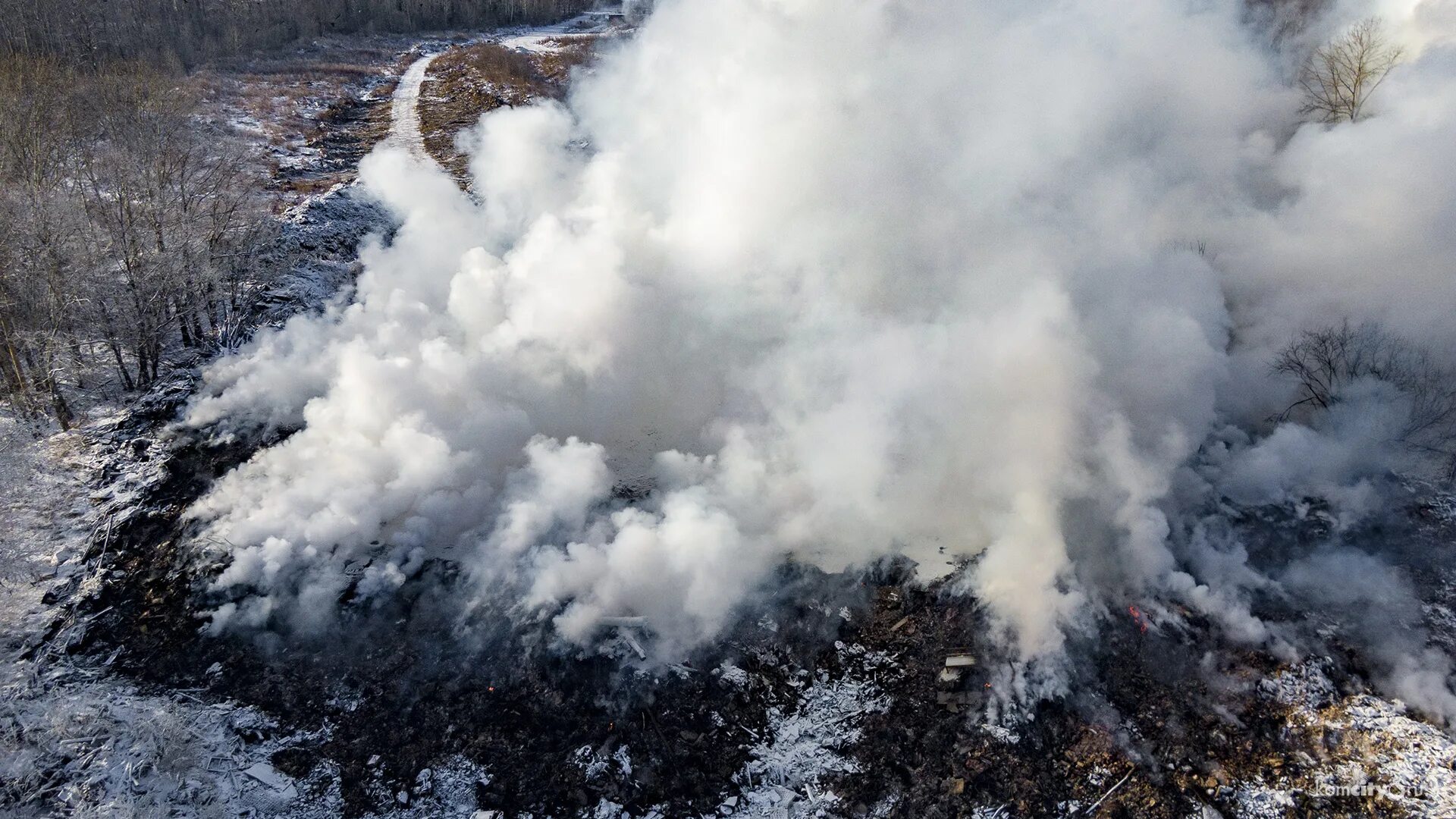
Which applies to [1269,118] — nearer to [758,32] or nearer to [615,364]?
[758,32]

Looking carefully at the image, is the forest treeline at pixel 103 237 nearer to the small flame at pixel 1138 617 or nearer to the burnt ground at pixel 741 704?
the burnt ground at pixel 741 704

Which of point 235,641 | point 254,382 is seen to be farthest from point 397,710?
point 254,382

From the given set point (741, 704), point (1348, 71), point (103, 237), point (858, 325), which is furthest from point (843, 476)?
point (1348, 71)

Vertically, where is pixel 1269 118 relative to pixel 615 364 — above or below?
above

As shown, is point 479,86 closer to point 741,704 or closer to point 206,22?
point 206,22

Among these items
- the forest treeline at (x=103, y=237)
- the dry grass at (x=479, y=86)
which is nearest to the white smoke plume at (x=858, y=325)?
the forest treeline at (x=103, y=237)

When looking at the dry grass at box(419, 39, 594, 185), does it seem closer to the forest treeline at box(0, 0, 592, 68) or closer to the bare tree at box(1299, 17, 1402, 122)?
the forest treeline at box(0, 0, 592, 68)
